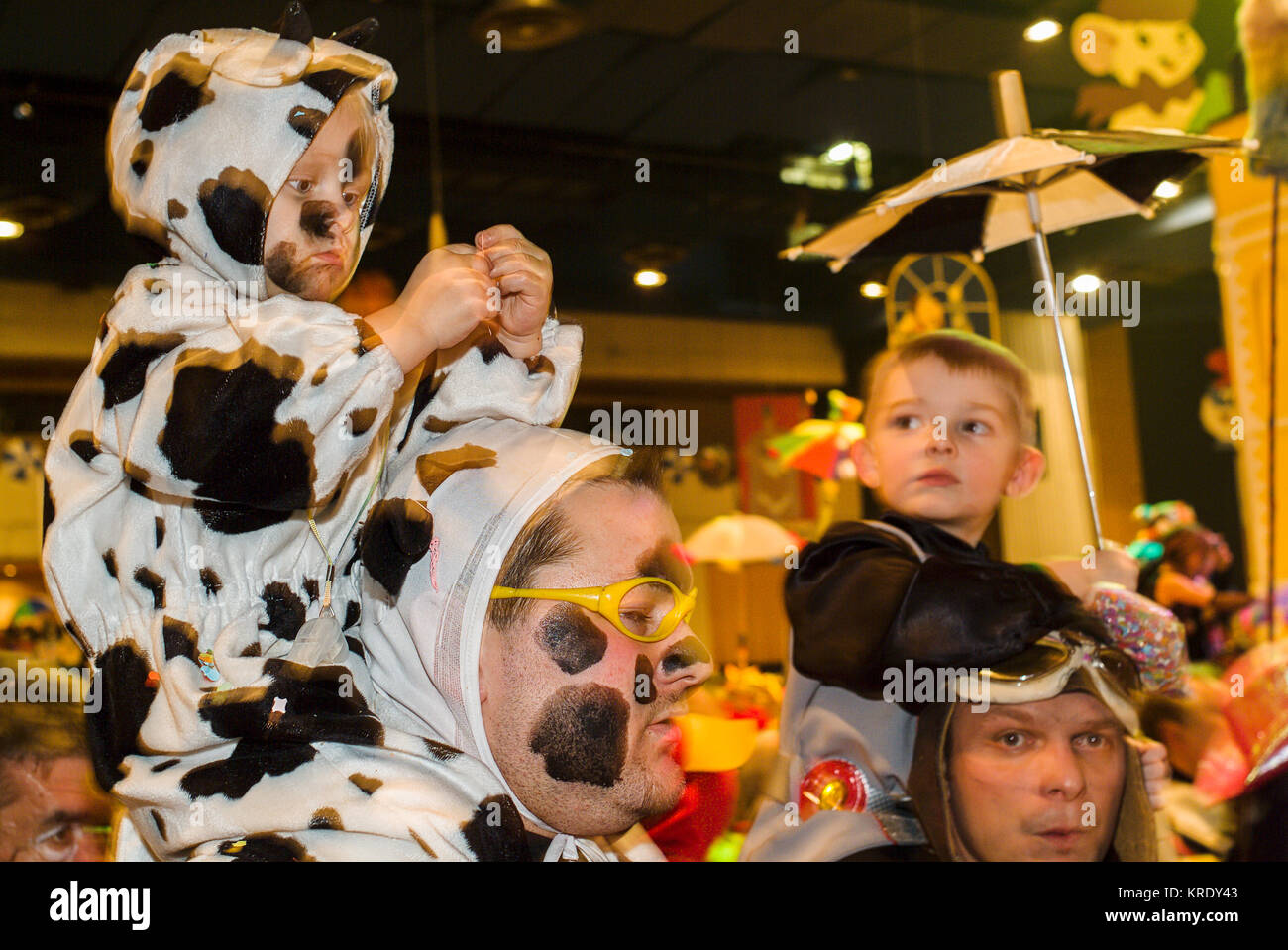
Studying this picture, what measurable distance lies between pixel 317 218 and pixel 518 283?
217mm

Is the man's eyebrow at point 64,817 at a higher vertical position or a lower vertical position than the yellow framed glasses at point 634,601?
lower

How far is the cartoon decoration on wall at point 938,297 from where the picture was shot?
17.7 ft

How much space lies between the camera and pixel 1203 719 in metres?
2.84

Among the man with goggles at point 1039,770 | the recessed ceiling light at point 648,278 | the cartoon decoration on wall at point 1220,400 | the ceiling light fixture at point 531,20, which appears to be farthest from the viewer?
the recessed ceiling light at point 648,278

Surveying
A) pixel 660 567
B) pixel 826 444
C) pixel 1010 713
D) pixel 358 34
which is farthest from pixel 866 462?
pixel 826 444

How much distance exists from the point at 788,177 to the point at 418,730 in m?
7.06

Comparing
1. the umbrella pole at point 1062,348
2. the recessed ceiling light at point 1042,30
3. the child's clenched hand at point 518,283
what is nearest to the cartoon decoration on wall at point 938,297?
the recessed ceiling light at point 1042,30

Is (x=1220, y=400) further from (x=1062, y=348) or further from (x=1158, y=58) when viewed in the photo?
(x=1062, y=348)

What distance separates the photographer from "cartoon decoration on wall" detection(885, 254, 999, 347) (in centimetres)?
541

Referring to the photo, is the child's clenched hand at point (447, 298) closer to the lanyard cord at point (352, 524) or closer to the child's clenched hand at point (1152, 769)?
the lanyard cord at point (352, 524)

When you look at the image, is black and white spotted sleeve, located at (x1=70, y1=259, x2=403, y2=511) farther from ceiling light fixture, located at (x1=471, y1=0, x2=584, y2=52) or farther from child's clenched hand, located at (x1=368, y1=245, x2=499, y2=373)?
ceiling light fixture, located at (x1=471, y1=0, x2=584, y2=52)

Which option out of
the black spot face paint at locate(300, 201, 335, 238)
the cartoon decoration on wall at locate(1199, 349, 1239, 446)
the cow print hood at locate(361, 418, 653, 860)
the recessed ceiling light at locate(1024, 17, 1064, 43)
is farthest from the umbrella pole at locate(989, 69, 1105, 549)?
the cartoon decoration on wall at locate(1199, 349, 1239, 446)
